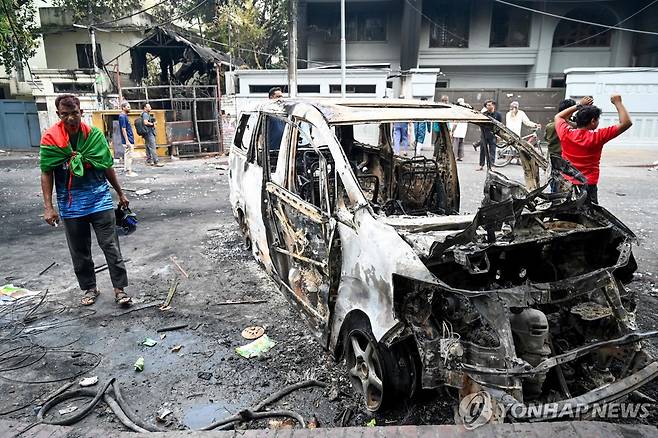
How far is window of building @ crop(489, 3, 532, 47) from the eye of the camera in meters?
21.4

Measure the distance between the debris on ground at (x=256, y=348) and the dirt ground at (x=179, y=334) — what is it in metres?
0.07

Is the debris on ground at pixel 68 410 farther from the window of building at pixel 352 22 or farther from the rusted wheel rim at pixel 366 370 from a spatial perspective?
the window of building at pixel 352 22

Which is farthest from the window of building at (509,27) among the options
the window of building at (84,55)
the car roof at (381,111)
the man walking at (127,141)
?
the car roof at (381,111)

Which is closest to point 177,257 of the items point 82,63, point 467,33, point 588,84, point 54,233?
point 54,233

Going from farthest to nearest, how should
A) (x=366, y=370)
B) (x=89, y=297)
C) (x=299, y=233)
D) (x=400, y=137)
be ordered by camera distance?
(x=400, y=137)
(x=89, y=297)
(x=299, y=233)
(x=366, y=370)

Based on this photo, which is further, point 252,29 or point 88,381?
point 252,29

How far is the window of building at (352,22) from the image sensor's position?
71.6 feet

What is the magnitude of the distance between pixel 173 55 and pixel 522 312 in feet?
63.2

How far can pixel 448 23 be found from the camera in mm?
21859

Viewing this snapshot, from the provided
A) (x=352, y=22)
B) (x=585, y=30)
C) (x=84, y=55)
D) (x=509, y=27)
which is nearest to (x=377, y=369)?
(x=352, y=22)

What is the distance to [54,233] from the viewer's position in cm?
679

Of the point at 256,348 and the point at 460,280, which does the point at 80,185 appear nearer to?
the point at 256,348

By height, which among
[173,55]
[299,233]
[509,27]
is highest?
[509,27]

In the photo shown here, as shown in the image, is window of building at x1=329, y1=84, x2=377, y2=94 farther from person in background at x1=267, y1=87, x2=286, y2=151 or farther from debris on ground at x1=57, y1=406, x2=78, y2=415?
debris on ground at x1=57, y1=406, x2=78, y2=415
